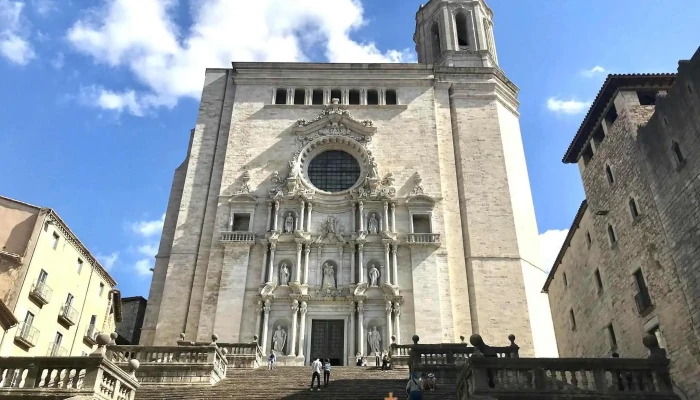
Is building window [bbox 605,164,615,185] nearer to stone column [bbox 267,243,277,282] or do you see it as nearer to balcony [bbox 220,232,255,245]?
stone column [bbox 267,243,277,282]

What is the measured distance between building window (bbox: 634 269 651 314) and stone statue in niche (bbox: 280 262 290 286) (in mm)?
14187

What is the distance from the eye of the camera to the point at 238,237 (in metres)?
26.2

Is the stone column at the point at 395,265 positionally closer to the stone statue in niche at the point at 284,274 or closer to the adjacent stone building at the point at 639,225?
the stone statue in niche at the point at 284,274


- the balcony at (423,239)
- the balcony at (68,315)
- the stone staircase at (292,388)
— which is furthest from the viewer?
the balcony at (423,239)

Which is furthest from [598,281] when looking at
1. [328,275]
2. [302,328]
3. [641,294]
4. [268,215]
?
[268,215]

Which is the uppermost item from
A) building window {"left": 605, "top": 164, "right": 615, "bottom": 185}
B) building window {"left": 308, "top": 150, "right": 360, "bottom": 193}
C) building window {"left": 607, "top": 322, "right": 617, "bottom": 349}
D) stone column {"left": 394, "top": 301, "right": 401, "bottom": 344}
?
building window {"left": 308, "top": 150, "right": 360, "bottom": 193}

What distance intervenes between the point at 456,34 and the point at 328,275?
18.6m

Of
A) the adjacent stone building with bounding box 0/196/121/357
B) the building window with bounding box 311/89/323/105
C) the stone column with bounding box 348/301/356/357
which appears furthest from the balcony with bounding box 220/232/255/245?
the building window with bounding box 311/89/323/105

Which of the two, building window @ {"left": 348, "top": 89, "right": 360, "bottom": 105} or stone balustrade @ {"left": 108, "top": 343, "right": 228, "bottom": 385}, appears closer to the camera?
stone balustrade @ {"left": 108, "top": 343, "right": 228, "bottom": 385}

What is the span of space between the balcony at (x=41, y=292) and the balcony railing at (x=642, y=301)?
865 inches

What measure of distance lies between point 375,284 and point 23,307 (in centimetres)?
1431

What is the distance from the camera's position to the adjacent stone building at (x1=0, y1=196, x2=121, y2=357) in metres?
21.1

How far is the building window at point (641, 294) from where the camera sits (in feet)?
55.1

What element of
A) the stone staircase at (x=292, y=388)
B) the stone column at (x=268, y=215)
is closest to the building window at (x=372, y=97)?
the stone column at (x=268, y=215)
